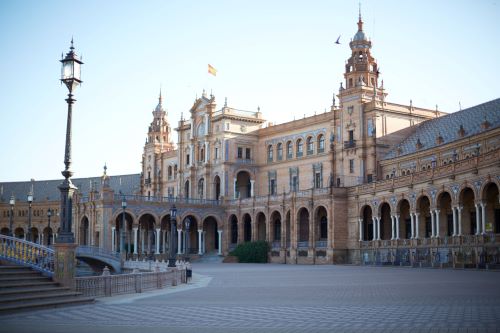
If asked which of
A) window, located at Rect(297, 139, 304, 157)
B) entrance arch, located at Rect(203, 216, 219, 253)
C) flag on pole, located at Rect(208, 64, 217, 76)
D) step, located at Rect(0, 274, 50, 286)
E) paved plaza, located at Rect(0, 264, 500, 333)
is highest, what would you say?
flag on pole, located at Rect(208, 64, 217, 76)

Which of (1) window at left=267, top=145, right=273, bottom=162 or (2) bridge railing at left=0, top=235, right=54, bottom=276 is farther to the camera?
(1) window at left=267, top=145, right=273, bottom=162

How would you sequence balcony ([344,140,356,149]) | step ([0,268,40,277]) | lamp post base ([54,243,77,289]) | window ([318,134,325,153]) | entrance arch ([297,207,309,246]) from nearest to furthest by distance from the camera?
step ([0,268,40,277]) → lamp post base ([54,243,77,289]) → balcony ([344,140,356,149]) → entrance arch ([297,207,309,246]) → window ([318,134,325,153])

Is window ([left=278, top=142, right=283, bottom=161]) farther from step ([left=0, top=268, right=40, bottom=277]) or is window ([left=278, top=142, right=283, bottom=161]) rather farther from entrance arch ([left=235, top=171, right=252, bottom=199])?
step ([left=0, top=268, right=40, bottom=277])

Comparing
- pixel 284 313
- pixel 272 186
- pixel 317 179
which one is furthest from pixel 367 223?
pixel 284 313

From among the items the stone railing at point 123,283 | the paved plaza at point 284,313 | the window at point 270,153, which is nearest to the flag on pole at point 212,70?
the window at point 270,153

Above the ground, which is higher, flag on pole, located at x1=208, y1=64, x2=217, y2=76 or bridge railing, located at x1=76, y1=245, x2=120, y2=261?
flag on pole, located at x1=208, y1=64, x2=217, y2=76

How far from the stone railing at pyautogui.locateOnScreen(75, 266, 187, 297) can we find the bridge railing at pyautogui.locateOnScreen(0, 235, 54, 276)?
3.74 ft

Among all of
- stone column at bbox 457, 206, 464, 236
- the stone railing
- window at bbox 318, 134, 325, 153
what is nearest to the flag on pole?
window at bbox 318, 134, 325, 153

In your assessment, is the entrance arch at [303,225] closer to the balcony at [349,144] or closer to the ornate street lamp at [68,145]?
the balcony at [349,144]

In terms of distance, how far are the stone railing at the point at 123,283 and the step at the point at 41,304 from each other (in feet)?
3.64

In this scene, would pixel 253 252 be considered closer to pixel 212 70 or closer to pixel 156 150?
pixel 212 70

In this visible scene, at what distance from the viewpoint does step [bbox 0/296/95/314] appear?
57.0ft

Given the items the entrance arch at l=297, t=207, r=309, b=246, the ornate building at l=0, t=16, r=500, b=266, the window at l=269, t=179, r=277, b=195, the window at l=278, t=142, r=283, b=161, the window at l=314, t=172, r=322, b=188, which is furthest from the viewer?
the window at l=269, t=179, r=277, b=195

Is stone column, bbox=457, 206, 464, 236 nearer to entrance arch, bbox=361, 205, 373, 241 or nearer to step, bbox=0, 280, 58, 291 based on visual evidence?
entrance arch, bbox=361, 205, 373, 241
